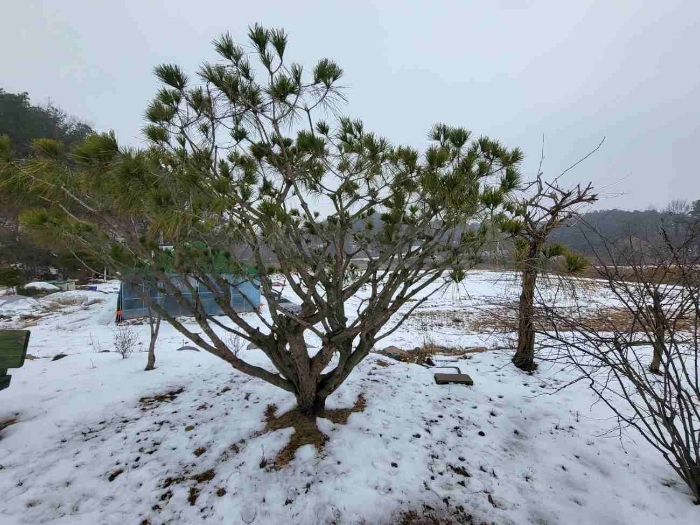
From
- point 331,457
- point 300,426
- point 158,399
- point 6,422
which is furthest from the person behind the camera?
point 158,399

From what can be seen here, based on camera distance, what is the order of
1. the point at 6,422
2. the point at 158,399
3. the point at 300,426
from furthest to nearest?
the point at 158,399, the point at 6,422, the point at 300,426

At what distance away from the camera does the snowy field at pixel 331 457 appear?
1708 millimetres

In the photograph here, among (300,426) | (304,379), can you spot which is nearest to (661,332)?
(304,379)

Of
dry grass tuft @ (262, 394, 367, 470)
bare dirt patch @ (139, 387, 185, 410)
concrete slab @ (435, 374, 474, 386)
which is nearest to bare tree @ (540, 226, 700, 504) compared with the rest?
concrete slab @ (435, 374, 474, 386)

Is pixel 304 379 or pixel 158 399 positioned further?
pixel 158 399

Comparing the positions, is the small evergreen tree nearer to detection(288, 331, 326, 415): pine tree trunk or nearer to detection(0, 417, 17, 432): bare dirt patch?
detection(288, 331, 326, 415): pine tree trunk

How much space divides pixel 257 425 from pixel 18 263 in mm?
20390

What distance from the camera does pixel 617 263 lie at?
1.90 metres

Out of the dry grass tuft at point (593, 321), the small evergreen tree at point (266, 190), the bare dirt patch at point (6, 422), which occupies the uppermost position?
the small evergreen tree at point (266, 190)

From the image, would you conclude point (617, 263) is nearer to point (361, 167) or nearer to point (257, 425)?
point (361, 167)

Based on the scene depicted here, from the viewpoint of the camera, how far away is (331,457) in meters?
2.07

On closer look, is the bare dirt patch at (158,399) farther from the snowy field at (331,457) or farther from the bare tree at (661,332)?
the bare tree at (661,332)

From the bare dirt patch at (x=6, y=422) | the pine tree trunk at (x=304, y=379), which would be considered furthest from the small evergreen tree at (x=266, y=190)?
the bare dirt patch at (x=6, y=422)

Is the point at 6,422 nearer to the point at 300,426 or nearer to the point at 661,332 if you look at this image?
the point at 300,426
